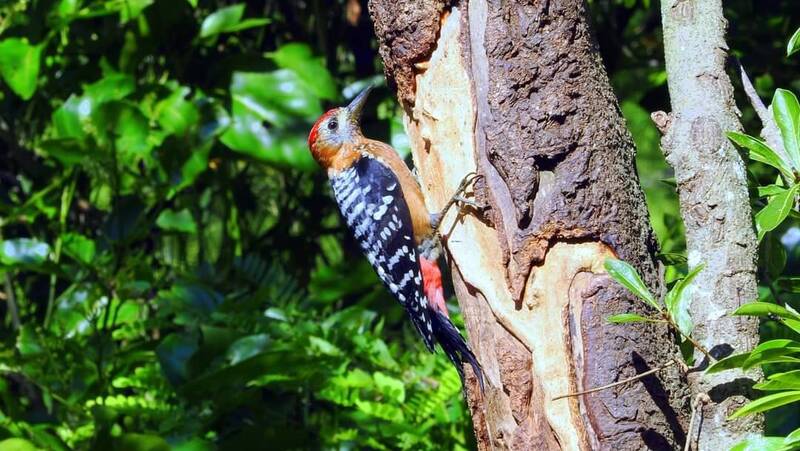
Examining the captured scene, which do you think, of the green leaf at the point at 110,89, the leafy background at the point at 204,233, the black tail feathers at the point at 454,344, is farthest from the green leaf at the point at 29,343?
the black tail feathers at the point at 454,344

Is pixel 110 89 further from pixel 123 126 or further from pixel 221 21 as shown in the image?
pixel 221 21

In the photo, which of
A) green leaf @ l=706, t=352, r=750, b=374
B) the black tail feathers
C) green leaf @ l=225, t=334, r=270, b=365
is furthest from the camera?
green leaf @ l=225, t=334, r=270, b=365

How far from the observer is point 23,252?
3.57 metres

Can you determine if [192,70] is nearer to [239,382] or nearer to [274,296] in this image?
[274,296]

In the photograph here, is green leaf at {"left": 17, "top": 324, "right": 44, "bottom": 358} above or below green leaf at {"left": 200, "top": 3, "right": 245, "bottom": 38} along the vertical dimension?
below

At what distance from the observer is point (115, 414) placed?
323cm

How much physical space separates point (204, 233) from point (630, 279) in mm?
3034

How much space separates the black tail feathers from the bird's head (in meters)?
0.96

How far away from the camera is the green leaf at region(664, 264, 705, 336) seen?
5.58 ft

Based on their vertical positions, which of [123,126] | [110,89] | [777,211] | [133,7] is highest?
[133,7]

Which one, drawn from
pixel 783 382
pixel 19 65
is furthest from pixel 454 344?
pixel 19 65

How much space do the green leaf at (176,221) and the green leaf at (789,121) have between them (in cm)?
257

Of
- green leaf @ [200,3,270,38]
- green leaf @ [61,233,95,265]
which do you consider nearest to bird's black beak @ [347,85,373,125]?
green leaf @ [200,3,270,38]

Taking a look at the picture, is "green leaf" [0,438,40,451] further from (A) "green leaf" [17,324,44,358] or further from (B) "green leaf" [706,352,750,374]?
(B) "green leaf" [706,352,750,374]
